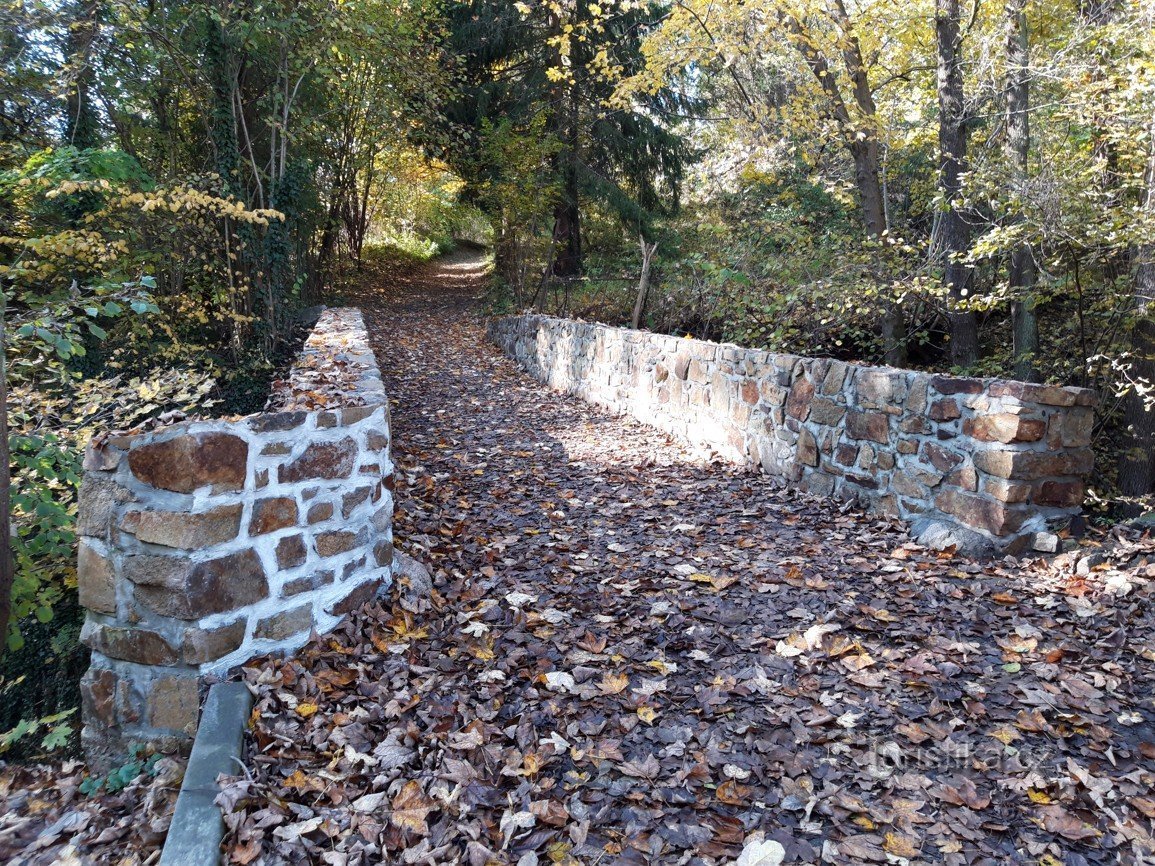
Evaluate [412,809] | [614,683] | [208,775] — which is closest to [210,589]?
[208,775]

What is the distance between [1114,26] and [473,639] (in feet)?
20.1

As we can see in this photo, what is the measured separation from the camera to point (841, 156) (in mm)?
A: 9023

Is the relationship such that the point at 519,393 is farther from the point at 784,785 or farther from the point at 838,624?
the point at 784,785

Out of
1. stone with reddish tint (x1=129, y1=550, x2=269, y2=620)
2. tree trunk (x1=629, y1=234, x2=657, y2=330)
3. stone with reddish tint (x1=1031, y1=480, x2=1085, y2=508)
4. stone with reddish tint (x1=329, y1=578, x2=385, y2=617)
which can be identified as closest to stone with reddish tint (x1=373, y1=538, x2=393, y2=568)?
stone with reddish tint (x1=329, y1=578, x2=385, y2=617)

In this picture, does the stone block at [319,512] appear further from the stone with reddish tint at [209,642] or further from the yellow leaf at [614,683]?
the yellow leaf at [614,683]

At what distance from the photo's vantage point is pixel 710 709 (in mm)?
2527

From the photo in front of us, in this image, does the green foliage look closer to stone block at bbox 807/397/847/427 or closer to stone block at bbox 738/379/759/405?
stone block at bbox 807/397/847/427

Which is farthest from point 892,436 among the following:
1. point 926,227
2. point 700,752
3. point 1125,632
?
point 926,227

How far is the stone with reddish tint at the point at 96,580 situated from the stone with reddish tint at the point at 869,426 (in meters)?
3.95

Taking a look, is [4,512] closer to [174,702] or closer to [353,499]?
[174,702]

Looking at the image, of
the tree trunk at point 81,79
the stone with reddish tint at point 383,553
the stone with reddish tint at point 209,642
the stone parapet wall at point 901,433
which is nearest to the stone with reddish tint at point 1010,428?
the stone parapet wall at point 901,433

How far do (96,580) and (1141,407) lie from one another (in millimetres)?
6994

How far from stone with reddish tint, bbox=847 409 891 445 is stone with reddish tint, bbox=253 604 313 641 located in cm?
334

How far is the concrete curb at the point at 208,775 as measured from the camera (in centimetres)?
187
